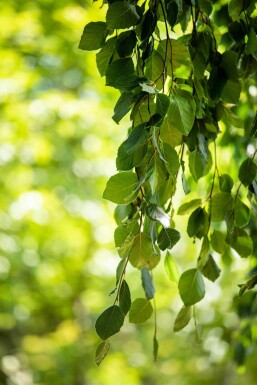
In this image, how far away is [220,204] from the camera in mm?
686

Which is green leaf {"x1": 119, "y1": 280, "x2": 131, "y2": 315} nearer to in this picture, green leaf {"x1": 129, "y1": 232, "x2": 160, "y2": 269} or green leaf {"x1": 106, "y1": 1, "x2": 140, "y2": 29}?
green leaf {"x1": 129, "y1": 232, "x2": 160, "y2": 269}

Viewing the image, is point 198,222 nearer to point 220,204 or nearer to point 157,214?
point 220,204

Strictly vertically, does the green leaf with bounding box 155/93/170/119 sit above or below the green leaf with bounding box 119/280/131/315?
above

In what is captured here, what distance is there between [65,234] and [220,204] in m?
2.31

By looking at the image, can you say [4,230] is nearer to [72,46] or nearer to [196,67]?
[72,46]

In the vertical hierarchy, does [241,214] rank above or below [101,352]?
above

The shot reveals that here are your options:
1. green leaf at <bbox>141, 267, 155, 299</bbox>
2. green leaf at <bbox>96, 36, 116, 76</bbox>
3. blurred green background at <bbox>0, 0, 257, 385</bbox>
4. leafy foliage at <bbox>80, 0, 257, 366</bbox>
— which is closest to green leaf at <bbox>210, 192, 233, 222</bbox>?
leafy foliage at <bbox>80, 0, 257, 366</bbox>

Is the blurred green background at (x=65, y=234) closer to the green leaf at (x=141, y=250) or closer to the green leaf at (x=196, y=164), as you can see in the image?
the green leaf at (x=196, y=164)

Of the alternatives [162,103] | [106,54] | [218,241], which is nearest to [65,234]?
[218,241]

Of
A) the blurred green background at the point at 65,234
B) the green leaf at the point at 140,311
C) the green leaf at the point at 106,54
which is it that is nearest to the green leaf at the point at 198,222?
the green leaf at the point at 140,311

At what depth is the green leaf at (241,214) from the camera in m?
0.65

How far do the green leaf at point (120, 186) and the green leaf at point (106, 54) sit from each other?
146mm

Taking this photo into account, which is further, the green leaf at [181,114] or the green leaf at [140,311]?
the green leaf at [140,311]

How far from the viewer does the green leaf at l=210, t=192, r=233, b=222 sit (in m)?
0.68
